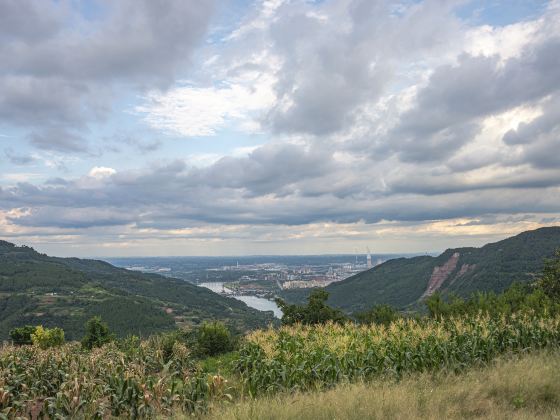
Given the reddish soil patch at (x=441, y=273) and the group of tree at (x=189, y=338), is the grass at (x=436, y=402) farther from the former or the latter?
the reddish soil patch at (x=441, y=273)

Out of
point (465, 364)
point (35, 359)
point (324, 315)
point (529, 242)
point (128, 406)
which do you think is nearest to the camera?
point (128, 406)

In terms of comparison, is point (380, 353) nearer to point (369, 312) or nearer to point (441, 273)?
point (369, 312)

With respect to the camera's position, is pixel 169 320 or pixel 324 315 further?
pixel 169 320

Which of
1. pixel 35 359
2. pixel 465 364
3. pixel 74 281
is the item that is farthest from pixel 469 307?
pixel 74 281

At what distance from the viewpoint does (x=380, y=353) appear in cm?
1355

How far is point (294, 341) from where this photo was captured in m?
16.6

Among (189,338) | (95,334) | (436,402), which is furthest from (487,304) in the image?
(95,334)

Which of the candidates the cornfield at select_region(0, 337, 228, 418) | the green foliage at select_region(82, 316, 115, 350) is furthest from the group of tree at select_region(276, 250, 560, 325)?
the green foliage at select_region(82, 316, 115, 350)

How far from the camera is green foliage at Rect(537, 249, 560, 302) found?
26.8 metres

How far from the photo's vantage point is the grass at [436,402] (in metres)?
7.92

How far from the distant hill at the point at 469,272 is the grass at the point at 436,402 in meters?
109

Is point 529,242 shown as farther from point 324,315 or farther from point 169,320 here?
point 324,315

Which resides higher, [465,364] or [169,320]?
[465,364]

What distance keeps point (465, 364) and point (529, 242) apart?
162957 millimetres
